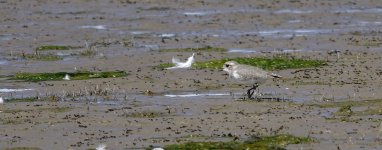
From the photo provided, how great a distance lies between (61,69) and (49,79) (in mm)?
1591

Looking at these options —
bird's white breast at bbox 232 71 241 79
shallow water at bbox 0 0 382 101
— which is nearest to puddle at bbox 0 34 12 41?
shallow water at bbox 0 0 382 101

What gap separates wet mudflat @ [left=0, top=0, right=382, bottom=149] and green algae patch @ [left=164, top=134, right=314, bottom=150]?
225mm

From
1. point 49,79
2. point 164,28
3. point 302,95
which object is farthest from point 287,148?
point 164,28

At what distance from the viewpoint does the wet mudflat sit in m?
15.0

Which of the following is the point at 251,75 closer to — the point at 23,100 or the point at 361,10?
the point at 23,100

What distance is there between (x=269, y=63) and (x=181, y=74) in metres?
1.94

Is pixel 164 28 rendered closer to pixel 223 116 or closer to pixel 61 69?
pixel 61 69

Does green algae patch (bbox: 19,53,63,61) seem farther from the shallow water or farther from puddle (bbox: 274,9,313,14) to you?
puddle (bbox: 274,9,313,14)

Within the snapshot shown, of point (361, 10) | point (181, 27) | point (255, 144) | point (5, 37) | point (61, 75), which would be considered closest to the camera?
point (255, 144)

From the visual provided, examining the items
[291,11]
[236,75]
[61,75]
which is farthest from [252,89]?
[291,11]

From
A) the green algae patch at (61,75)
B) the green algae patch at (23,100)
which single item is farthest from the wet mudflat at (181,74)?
the green algae patch at (61,75)

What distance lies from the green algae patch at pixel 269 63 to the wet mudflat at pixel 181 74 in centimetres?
25

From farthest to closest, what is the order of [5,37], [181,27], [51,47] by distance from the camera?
[181,27] → [5,37] → [51,47]

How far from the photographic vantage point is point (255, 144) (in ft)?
45.3
